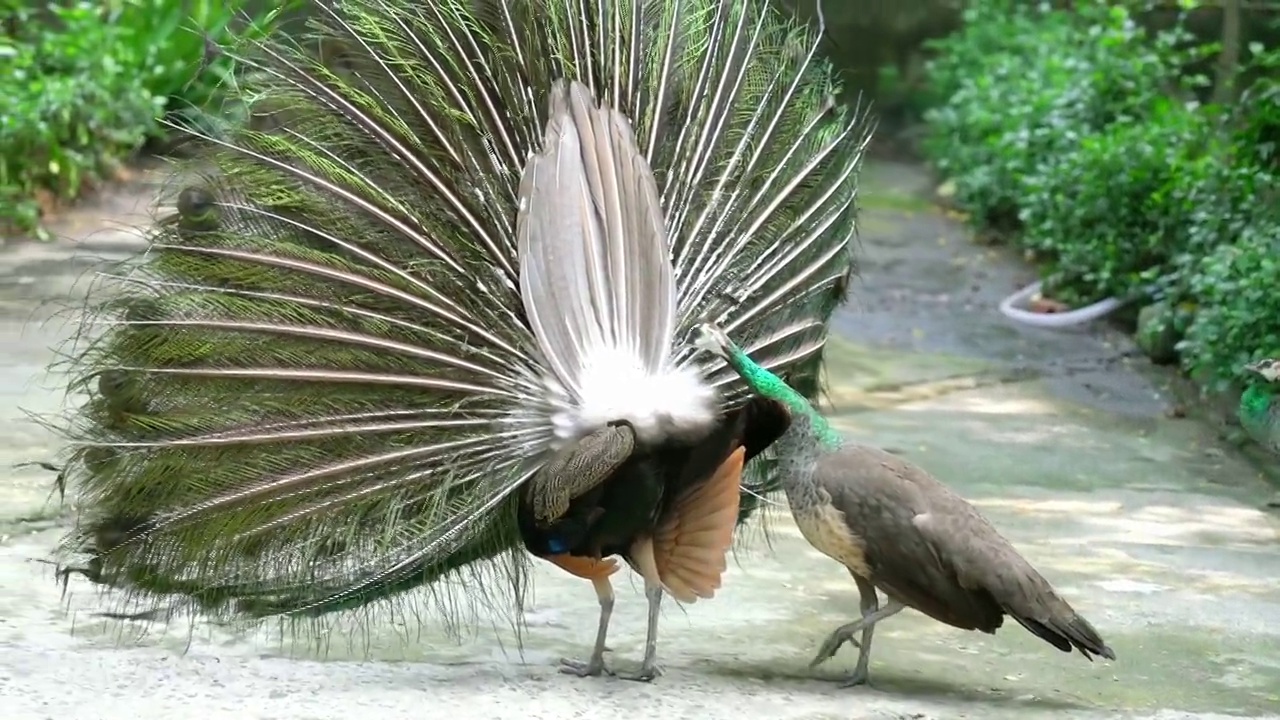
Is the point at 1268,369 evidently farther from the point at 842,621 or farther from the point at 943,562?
the point at 943,562

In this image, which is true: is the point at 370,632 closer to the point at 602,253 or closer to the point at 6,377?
the point at 602,253

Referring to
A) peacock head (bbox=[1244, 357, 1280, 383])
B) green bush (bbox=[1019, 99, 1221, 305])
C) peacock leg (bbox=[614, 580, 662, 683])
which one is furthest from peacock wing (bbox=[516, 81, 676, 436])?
green bush (bbox=[1019, 99, 1221, 305])

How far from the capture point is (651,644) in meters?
4.31

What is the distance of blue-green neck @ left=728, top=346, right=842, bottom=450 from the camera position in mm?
4070

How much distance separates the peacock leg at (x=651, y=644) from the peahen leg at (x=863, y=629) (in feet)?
1.40

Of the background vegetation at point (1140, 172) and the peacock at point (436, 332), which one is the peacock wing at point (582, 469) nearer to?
the peacock at point (436, 332)

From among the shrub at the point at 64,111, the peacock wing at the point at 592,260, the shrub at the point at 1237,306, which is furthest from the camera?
the shrub at the point at 64,111

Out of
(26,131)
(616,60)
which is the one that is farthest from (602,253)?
(26,131)

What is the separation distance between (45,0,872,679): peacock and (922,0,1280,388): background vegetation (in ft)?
12.0

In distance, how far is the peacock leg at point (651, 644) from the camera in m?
4.25

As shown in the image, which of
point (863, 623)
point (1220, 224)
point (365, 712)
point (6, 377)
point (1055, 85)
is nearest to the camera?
point (365, 712)

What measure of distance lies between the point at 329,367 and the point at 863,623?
150 centimetres

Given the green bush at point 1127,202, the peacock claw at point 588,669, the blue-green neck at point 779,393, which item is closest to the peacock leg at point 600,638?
the peacock claw at point 588,669

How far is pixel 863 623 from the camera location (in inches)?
169
